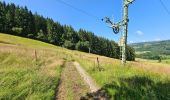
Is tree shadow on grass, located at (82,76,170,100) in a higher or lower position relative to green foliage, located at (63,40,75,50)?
lower

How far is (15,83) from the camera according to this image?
14.7 meters

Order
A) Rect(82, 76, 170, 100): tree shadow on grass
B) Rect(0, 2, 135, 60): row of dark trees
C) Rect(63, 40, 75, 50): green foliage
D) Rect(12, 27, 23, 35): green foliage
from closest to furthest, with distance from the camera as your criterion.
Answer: Rect(82, 76, 170, 100): tree shadow on grass, Rect(12, 27, 23, 35): green foliage, Rect(0, 2, 135, 60): row of dark trees, Rect(63, 40, 75, 50): green foliage

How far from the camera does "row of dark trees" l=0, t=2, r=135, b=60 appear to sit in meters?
105

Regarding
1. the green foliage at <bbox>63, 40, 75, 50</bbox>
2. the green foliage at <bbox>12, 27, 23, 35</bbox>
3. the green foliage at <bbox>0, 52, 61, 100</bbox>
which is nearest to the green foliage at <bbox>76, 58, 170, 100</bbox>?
the green foliage at <bbox>0, 52, 61, 100</bbox>

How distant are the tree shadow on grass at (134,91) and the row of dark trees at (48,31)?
85.6 m

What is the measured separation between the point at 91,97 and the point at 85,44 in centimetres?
10521

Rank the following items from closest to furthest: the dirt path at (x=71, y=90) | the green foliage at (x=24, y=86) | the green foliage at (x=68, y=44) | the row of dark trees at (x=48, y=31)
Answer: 1. the green foliage at (x=24, y=86)
2. the dirt path at (x=71, y=90)
3. the row of dark trees at (x=48, y=31)
4. the green foliage at (x=68, y=44)

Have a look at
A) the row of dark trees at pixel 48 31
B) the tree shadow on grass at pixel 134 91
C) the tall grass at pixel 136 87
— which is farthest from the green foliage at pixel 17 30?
the tree shadow on grass at pixel 134 91

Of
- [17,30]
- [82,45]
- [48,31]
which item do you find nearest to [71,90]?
[17,30]

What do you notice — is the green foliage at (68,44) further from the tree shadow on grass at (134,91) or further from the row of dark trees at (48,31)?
the tree shadow on grass at (134,91)

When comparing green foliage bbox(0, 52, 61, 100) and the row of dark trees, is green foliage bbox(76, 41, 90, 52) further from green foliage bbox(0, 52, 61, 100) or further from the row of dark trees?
green foliage bbox(0, 52, 61, 100)

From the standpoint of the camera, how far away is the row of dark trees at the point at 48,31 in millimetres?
105456

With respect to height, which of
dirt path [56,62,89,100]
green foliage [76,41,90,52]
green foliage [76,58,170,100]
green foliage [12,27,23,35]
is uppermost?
green foliage [12,27,23,35]

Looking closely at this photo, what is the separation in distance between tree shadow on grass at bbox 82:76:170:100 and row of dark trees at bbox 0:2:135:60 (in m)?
85.6
